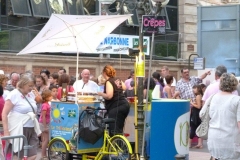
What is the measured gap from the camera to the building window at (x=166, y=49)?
2812cm

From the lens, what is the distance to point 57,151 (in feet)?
38.2

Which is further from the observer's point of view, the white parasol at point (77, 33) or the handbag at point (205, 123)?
the white parasol at point (77, 33)

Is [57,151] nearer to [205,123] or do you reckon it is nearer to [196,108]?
[205,123]

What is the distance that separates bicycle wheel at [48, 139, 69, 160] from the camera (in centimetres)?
1139

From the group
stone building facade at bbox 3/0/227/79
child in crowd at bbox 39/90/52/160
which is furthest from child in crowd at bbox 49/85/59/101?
stone building facade at bbox 3/0/227/79

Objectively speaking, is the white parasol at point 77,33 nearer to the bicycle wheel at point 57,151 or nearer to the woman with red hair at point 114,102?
the woman with red hair at point 114,102

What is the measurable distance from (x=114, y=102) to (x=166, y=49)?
1716 cm

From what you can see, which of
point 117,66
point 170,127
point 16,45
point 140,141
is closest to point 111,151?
point 140,141

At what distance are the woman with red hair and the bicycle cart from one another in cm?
26

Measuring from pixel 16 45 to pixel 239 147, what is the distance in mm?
15486

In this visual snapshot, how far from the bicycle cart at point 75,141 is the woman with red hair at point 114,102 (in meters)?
0.26

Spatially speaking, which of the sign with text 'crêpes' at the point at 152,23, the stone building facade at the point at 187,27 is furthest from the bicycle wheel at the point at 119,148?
the stone building facade at the point at 187,27

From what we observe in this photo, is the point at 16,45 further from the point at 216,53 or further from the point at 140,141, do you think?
the point at 140,141

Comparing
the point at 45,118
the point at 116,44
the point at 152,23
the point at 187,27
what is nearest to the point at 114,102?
the point at 152,23
